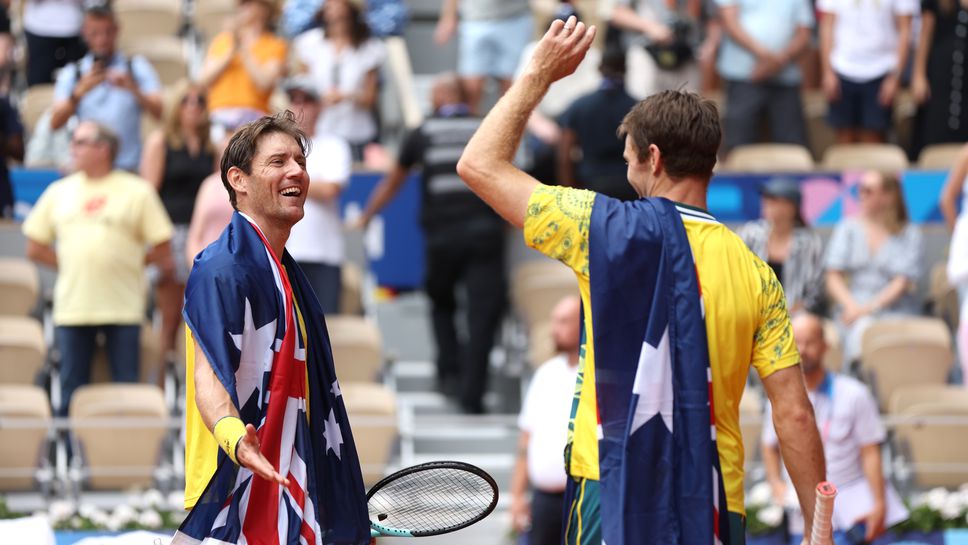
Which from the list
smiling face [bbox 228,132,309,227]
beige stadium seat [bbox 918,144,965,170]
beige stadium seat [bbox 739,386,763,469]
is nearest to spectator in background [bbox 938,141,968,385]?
beige stadium seat [bbox 739,386,763,469]

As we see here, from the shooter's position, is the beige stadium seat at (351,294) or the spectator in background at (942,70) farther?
the spectator in background at (942,70)

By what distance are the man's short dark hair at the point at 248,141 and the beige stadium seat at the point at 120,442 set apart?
4.33m

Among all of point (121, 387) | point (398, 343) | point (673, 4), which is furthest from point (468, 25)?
point (121, 387)

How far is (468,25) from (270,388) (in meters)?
7.87

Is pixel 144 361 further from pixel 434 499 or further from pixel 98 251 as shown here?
pixel 434 499

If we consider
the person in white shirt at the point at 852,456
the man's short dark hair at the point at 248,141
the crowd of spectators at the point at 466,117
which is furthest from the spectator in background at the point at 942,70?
the man's short dark hair at the point at 248,141

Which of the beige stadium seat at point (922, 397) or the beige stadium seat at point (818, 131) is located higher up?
the beige stadium seat at point (818, 131)

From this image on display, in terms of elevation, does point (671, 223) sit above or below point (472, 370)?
above

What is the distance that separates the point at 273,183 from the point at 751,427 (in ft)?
15.5

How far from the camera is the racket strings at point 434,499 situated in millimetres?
4809

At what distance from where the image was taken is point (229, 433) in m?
3.96

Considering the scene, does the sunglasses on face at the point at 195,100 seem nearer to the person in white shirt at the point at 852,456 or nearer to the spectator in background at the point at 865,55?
the person in white shirt at the point at 852,456

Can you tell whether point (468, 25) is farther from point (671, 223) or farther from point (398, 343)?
point (671, 223)

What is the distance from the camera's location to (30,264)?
10062 millimetres
